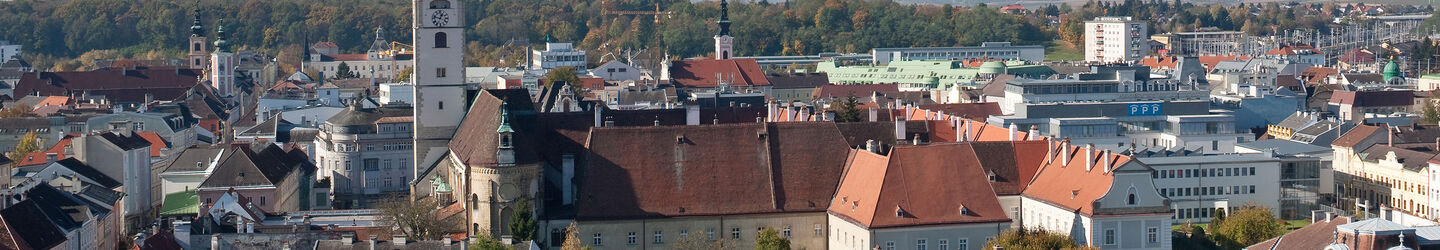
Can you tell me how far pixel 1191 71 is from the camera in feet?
458

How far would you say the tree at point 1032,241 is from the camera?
192 ft

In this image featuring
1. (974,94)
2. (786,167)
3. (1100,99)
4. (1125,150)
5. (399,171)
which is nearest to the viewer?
(786,167)

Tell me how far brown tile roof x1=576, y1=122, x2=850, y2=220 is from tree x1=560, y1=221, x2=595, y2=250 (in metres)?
0.76

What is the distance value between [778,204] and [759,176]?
3.93 ft

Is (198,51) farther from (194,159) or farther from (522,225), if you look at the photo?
(522,225)

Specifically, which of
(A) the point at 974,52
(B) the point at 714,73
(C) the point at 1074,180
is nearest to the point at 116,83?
(B) the point at 714,73

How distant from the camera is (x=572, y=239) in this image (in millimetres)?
60094

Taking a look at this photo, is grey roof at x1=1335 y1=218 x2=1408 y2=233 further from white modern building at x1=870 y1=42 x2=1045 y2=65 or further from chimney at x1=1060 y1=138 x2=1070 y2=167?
white modern building at x1=870 y1=42 x2=1045 y2=65

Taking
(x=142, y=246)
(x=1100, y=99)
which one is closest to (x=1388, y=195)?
(x=1100, y=99)

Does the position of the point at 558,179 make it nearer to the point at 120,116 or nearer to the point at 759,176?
the point at 759,176

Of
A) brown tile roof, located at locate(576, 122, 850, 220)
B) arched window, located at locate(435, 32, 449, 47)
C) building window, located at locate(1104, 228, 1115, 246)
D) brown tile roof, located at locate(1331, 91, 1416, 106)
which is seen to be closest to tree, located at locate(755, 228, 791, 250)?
brown tile roof, located at locate(576, 122, 850, 220)

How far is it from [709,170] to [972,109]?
1525 inches

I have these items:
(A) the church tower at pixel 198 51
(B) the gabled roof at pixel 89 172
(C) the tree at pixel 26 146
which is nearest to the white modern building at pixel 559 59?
(A) the church tower at pixel 198 51

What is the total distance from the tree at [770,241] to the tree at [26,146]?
40.6 meters
